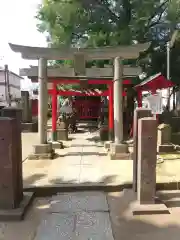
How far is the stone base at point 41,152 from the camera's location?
8.38 m

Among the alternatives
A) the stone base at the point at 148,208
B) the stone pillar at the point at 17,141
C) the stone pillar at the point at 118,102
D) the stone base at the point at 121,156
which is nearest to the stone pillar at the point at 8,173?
the stone pillar at the point at 17,141

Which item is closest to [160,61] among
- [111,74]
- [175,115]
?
[175,115]

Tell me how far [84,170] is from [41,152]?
1927 mm

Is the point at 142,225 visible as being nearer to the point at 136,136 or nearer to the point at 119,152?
the point at 136,136

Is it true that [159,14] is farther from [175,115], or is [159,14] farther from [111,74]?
[111,74]

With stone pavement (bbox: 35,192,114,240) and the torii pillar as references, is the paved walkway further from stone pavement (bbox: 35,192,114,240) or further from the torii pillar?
stone pavement (bbox: 35,192,114,240)

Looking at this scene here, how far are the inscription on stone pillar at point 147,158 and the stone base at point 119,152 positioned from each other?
11.0 feet

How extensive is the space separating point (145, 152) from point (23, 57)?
5200 mm

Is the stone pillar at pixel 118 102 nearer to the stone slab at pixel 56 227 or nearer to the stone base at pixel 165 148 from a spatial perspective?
the stone base at pixel 165 148

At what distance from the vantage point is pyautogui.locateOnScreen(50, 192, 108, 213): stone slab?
482 cm

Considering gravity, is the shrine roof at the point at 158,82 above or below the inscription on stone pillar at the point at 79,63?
below

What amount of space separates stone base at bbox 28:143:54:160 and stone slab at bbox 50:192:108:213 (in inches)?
119

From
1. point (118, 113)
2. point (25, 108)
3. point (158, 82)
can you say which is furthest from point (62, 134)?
point (25, 108)

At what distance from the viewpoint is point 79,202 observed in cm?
510
